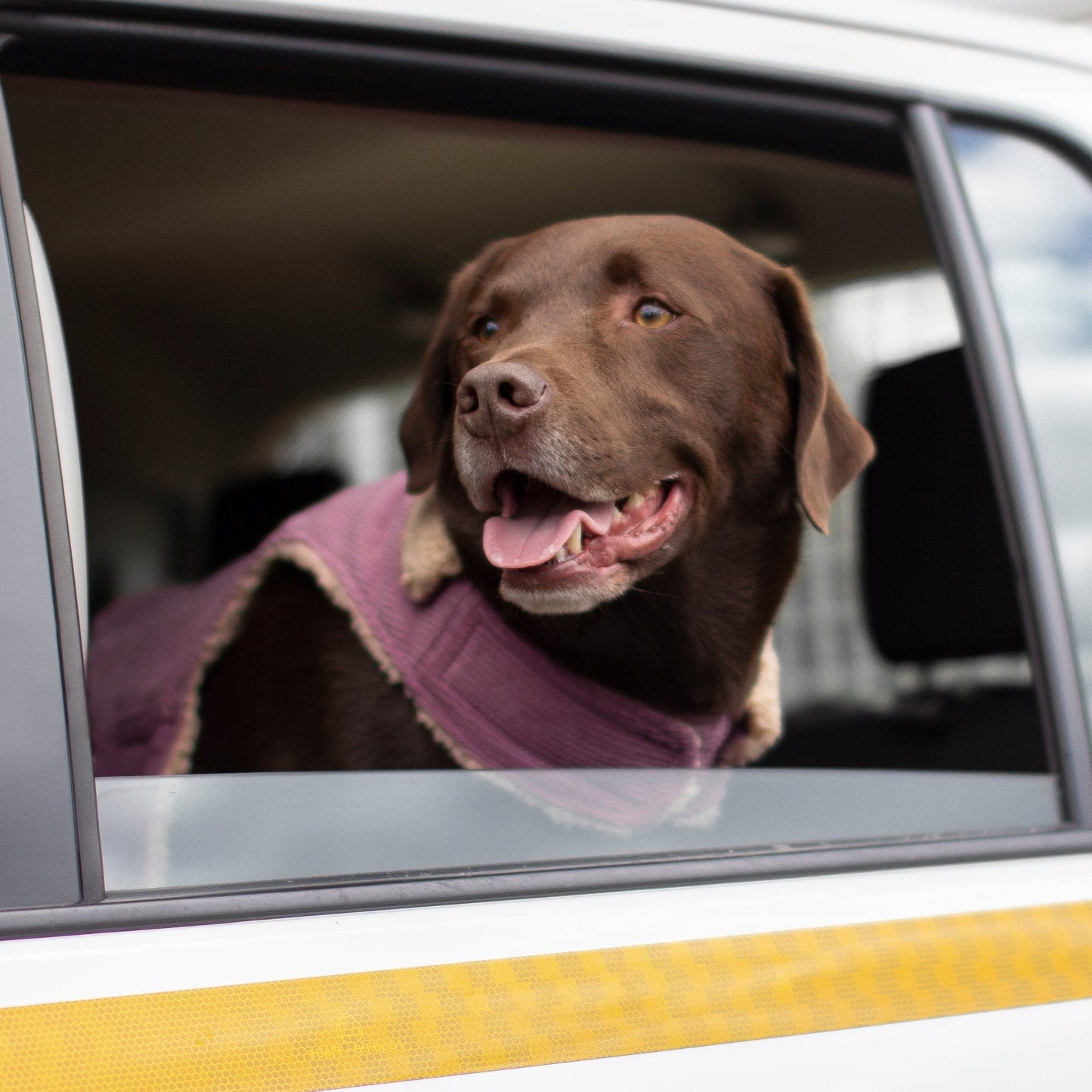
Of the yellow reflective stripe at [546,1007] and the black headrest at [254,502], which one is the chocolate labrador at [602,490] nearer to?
the yellow reflective stripe at [546,1007]

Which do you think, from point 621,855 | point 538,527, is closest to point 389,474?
point 538,527

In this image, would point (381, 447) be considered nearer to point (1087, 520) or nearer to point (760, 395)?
point (760, 395)

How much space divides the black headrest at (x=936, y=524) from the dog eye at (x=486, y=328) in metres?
1.16

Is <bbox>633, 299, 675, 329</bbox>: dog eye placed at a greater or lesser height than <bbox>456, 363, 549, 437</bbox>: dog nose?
greater

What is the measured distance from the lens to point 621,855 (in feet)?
3.70

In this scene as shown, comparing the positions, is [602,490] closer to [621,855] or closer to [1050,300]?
[621,855]

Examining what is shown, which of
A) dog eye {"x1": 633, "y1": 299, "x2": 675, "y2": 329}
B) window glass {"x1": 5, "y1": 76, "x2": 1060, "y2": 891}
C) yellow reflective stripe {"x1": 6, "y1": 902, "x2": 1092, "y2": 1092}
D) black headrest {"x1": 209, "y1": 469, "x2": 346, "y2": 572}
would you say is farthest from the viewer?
black headrest {"x1": 209, "y1": 469, "x2": 346, "y2": 572}

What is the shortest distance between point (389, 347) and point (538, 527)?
209 centimetres

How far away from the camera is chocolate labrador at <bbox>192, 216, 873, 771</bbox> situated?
58.2 inches

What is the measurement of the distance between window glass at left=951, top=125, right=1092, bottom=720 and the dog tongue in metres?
0.57

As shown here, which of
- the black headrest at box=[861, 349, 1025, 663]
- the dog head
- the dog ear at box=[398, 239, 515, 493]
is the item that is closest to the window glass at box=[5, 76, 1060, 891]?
the black headrest at box=[861, 349, 1025, 663]

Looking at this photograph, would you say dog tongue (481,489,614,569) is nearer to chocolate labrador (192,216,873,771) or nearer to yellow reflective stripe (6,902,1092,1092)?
chocolate labrador (192,216,873,771)

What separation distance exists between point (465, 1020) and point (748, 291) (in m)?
1.23

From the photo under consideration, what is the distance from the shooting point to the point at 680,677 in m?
1.76
